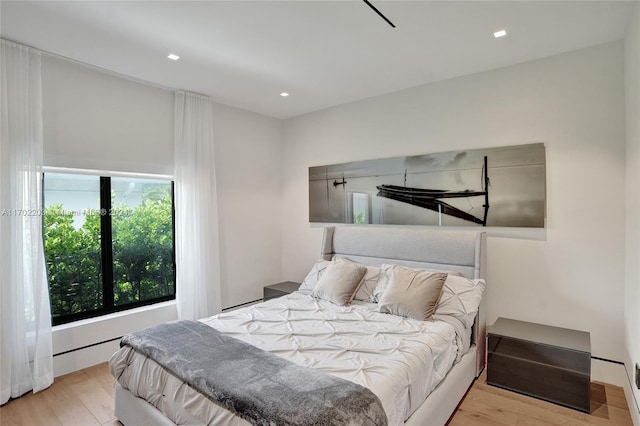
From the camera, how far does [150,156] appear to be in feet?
11.9

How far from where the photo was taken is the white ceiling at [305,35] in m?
2.24

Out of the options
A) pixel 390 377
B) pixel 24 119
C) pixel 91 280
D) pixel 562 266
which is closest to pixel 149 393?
pixel 390 377

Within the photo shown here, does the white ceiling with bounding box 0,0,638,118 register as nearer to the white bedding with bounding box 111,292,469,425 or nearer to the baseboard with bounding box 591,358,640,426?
the white bedding with bounding box 111,292,469,425

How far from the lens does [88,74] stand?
10.5 ft

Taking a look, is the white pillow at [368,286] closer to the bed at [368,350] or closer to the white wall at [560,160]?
the bed at [368,350]

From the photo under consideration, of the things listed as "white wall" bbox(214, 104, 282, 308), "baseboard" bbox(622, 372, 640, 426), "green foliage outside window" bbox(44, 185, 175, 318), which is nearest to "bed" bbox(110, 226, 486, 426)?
"baseboard" bbox(622, 372, 640, 426)

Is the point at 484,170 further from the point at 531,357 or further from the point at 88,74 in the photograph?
the point at 88,74

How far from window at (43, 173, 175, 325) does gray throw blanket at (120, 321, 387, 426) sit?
4.86 ft

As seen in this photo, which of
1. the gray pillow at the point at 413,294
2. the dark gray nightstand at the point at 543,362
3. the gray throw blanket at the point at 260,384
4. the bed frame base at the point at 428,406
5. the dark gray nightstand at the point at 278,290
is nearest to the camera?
the gray throw blanket at the point at 260,384

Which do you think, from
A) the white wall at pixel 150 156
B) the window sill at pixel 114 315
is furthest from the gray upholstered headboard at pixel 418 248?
the window sill at pixel 114 315

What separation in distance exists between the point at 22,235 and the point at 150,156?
1341 mm

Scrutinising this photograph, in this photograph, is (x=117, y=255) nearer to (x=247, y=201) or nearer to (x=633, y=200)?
(x=247, y=201)

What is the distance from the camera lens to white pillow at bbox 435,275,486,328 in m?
2.79

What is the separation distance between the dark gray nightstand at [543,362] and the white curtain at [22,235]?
377cm
